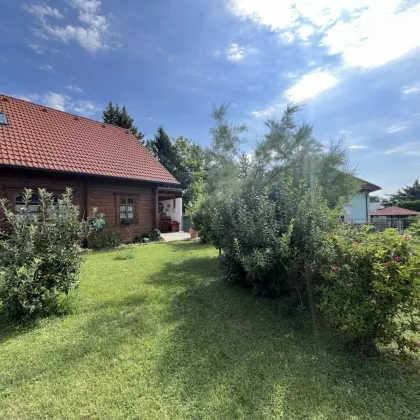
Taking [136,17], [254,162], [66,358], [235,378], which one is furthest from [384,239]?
[136,17]

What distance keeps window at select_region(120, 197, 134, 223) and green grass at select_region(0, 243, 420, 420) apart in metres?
7.47

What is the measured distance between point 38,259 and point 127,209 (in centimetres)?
812

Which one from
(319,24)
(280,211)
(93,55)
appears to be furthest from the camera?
(93,55)

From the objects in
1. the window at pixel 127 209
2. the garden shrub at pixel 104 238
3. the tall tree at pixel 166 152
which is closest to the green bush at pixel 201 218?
the window at pixel 127 209

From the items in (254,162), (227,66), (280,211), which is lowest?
(280,211)

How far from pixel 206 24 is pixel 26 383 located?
30.0 feet

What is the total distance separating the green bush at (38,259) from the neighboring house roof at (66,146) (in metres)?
6.21

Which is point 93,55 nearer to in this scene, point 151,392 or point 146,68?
point 146,68

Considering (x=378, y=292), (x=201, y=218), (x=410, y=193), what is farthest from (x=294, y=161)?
(x=410, y=193)

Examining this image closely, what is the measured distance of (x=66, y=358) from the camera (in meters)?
2.54

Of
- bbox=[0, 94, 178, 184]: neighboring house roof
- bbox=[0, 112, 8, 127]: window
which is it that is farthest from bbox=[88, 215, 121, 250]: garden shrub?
bbox=[0, 112, 8, 127]: window

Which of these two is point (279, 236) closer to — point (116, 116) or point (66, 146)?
point (66, 146)

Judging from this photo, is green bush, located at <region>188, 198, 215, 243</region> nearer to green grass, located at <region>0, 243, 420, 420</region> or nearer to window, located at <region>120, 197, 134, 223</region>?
window, located at <region>120, 197, 134, 223</region>

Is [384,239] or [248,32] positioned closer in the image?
[384,239]
